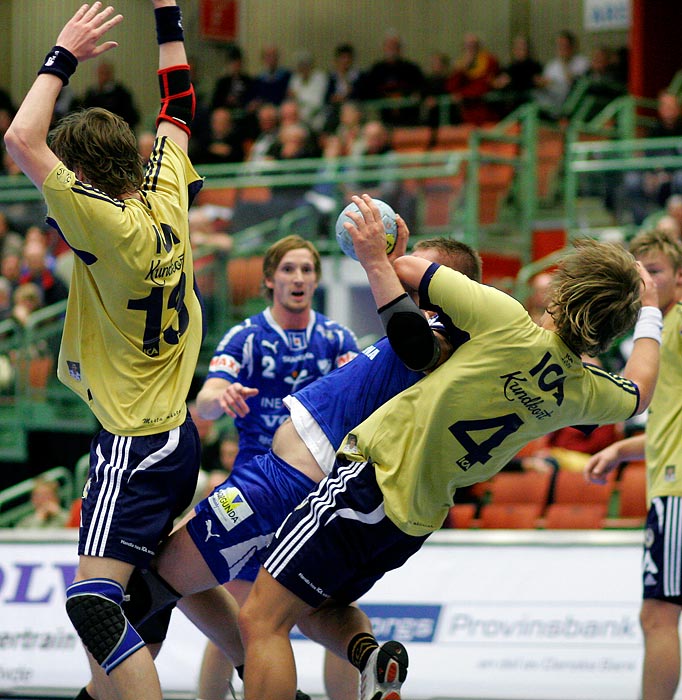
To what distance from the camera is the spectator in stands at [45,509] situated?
30.1 feet

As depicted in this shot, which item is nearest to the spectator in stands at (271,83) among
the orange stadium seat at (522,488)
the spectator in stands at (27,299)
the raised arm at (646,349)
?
the spectator in stands at (27,299)

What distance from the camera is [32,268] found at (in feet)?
38.3

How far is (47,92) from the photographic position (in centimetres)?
388

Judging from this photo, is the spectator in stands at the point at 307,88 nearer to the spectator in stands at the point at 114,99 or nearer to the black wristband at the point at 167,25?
the spectator in stands at the point at 114,99

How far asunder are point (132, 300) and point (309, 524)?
0.94m

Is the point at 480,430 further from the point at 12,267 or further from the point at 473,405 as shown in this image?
the point at 12,267

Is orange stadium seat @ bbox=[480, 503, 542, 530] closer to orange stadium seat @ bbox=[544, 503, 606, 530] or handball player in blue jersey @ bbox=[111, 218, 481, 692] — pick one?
orange stadium seat @ bbox=[544, 503, 606, 530]

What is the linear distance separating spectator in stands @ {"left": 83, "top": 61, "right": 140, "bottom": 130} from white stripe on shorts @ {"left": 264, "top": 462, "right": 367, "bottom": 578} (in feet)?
39.8

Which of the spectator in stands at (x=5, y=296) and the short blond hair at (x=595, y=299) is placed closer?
the short blond hair at (x=595, y=299)

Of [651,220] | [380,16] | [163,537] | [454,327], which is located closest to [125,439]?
[163,537]

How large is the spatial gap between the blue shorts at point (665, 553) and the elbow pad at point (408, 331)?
6.27 feet

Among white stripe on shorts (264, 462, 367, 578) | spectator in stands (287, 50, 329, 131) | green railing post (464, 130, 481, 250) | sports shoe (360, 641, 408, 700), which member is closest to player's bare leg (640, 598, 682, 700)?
sports shoe (360, 641, 408, 700)

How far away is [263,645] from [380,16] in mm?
15031

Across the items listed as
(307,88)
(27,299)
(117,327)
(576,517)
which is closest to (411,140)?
(307,88)
